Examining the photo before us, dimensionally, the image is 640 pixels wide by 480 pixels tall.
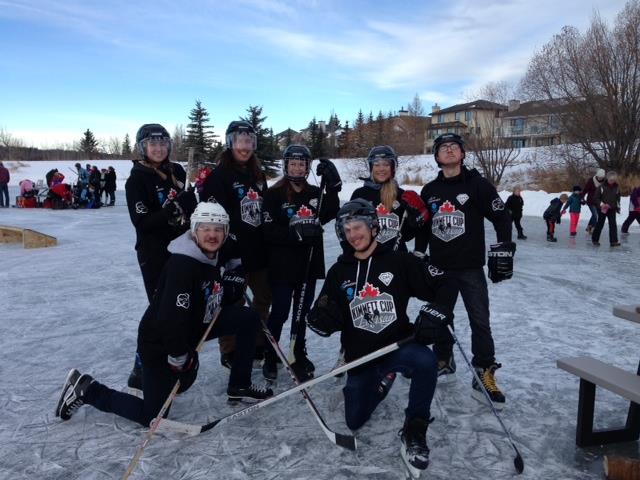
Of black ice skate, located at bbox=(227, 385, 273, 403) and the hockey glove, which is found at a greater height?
the hockey glove

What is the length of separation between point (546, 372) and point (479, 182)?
1622mm

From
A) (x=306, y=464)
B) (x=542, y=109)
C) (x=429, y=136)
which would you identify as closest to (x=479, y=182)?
(x=306, y=464)

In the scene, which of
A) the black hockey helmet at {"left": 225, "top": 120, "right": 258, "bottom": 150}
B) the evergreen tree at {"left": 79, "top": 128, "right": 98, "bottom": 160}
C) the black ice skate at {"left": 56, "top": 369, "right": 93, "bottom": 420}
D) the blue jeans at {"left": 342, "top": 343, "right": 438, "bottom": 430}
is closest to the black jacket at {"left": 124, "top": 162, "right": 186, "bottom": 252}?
the black hockey helmet at {"left": 225, "top": 120, "right": 258, "bottom": 150}

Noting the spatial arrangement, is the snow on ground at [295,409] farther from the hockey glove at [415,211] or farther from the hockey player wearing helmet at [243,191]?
the hockey glove at [415,211]

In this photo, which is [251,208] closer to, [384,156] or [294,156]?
[294,156]

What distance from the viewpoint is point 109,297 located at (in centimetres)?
595

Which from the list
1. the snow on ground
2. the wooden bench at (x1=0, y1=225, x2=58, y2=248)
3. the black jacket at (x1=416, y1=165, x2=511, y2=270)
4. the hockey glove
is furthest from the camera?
the wooden bench at (x1=0, y1=225, x2=58, y2=248)

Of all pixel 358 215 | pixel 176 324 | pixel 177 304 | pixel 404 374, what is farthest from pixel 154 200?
pixel 404 374

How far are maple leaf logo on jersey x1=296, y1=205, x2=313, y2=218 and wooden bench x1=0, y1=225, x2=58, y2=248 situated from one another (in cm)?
783

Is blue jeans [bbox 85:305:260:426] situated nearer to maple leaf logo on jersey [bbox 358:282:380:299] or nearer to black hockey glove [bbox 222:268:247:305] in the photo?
black hockey glove [bbox 222:268:247:305]

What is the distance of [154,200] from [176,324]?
0.96 metres

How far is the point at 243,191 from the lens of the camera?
3.56 metres

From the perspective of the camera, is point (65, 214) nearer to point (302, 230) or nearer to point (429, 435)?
point (302, 230)

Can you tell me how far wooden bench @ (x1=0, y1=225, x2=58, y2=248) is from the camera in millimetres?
9295
